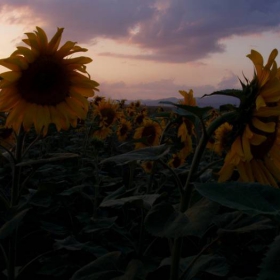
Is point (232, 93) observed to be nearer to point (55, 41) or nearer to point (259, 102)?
point (259, 102)

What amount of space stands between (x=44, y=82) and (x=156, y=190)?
93 centimetres

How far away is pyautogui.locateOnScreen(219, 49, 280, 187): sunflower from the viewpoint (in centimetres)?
135

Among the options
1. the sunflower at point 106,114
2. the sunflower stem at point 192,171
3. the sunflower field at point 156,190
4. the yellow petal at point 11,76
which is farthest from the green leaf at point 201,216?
the sunflower at point 106,114

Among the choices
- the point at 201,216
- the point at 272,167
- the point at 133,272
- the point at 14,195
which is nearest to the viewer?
the point at 201,216

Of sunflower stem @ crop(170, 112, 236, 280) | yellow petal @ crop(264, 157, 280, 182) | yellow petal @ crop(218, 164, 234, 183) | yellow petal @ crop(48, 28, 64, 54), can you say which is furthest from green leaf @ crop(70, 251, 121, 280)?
yellow petal @ crop(48, 28, 64, 54)

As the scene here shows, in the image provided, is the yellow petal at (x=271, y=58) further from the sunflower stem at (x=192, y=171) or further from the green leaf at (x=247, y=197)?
the green leaf at (x=247, y=197)

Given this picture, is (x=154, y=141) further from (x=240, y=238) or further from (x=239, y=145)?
(x=239, y=145)

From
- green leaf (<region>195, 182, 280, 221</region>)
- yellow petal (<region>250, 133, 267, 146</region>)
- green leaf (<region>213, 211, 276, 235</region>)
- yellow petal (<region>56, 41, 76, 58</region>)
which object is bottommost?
green leaf (<region>213, 211, 276, 235</region>)

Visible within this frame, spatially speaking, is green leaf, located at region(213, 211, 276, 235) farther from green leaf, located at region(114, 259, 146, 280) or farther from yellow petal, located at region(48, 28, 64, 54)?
yellow petal, located at region(48, 28, 64, 54)

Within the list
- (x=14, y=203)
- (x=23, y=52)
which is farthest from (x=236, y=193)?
(x=23, y=52)

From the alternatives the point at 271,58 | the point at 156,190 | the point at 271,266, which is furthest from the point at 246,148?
the point at 156,190

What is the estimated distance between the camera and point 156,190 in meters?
2.68

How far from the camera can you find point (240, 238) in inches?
105

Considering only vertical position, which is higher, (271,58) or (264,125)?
(271,58)
